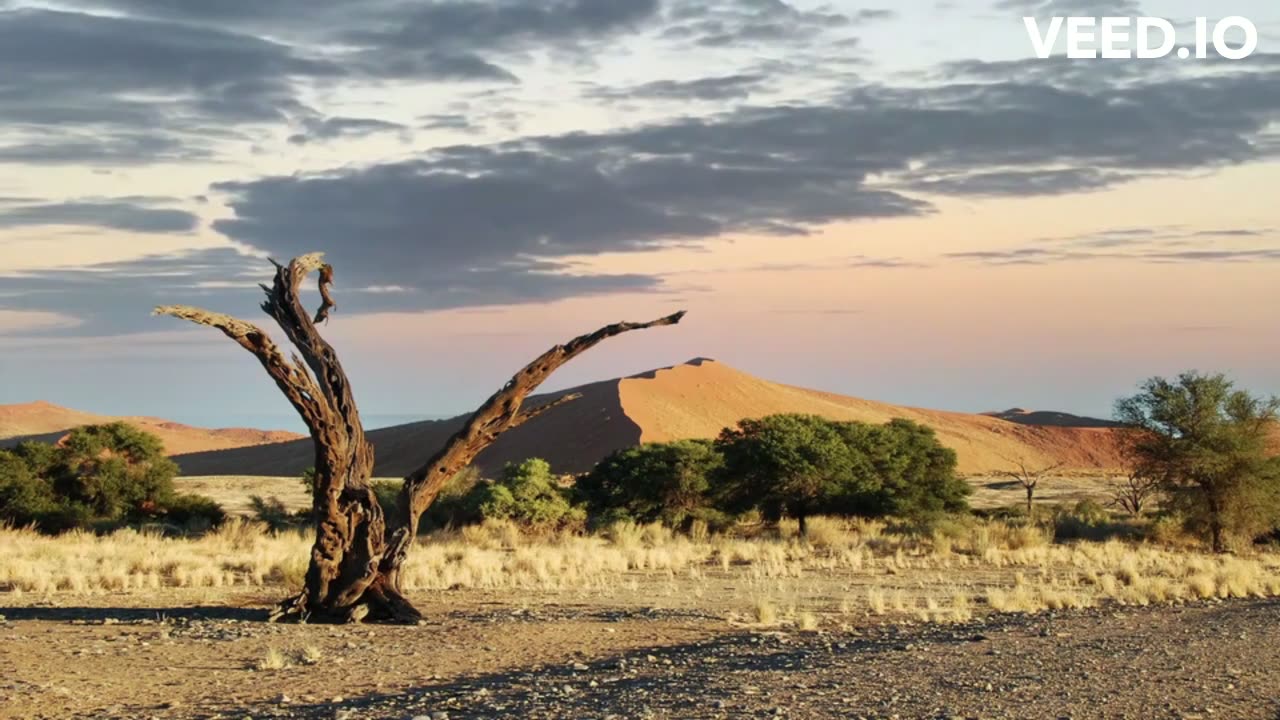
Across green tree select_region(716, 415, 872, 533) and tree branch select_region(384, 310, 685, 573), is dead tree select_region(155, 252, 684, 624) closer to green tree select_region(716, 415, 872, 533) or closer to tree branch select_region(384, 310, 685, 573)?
tree branch select_region(384, 310, 685, 573)

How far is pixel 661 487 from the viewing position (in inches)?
1526

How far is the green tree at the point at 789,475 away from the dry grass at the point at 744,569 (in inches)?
160

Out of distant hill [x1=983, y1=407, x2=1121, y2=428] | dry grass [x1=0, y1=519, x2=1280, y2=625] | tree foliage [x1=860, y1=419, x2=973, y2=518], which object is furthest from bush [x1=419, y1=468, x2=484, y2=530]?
distant hill [x1=983, y1=407, x2=1121, y2=428]

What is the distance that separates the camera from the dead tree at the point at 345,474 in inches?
638

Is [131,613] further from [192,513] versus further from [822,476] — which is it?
[822,476]

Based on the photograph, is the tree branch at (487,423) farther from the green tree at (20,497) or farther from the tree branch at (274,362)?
the green tree at (20,497)

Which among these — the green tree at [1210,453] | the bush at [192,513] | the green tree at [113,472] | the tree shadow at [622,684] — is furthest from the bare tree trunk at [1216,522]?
the green tree at [113,472]

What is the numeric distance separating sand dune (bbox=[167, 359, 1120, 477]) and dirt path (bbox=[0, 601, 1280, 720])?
66.6 metres

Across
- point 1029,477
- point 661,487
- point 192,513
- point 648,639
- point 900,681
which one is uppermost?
point 1029,477

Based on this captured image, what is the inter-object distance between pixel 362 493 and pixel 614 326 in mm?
3828

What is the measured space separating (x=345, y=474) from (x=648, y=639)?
4247 millimetres

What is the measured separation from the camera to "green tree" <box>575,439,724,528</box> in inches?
1511

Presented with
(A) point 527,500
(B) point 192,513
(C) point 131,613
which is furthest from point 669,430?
(C) point 131,613

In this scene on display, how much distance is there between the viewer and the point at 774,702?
1049 centimetres
